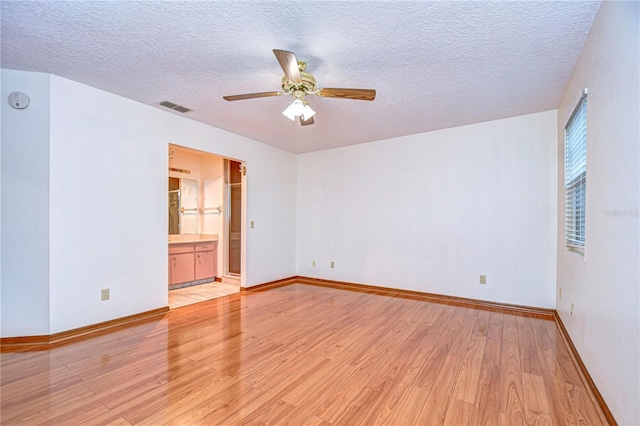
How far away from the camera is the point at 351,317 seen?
3443 mm

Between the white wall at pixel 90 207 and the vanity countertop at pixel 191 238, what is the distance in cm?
132

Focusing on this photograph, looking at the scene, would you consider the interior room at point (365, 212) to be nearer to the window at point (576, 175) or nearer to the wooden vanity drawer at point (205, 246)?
the window at point (576, 175)

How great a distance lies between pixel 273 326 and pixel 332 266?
7.48 ft

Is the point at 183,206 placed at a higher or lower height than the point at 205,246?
higher

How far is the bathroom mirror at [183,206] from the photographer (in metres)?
5.40

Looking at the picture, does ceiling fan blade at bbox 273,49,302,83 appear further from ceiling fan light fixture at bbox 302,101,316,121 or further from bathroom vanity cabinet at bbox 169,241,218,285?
bathroom vanity cabinet at bbox 169,241,218,285

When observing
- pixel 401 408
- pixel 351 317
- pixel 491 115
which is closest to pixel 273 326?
pixel 351 317

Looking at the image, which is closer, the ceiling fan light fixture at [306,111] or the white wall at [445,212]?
the ceiling fan light fixture at [306,111]

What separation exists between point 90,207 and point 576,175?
4.71 meters

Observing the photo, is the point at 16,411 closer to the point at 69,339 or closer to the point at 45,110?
the point at 69,339

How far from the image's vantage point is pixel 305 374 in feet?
7.06

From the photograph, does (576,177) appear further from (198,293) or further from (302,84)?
(198,293)

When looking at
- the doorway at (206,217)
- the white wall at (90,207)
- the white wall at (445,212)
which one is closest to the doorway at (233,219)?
the doorway at (206,217)

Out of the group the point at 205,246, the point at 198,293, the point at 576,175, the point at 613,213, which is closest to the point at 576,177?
the point at 576,175
